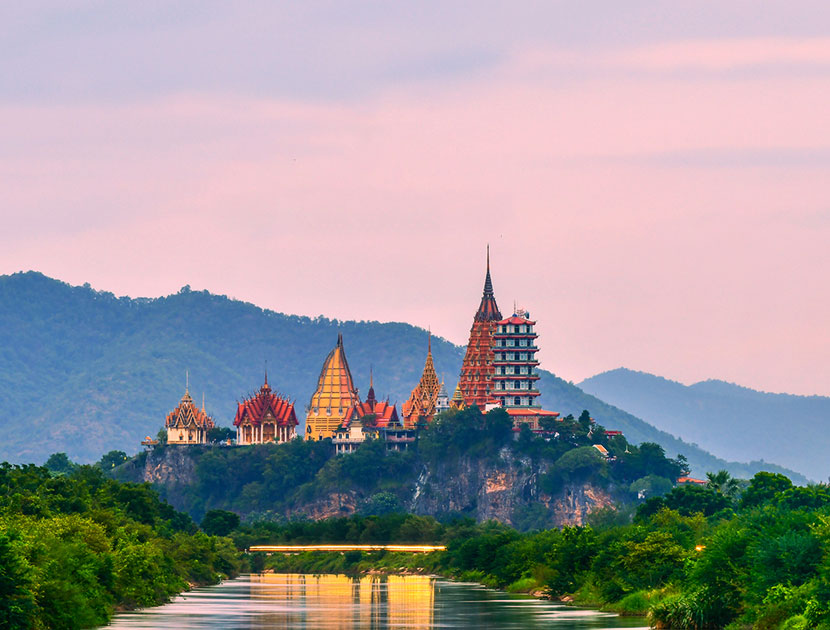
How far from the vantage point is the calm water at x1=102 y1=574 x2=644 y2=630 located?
61.2m

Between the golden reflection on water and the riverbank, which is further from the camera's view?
the riverbank

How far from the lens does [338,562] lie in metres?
150

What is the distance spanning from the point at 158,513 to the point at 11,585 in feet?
231

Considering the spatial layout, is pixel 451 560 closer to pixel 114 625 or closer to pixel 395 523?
pixel 395 523

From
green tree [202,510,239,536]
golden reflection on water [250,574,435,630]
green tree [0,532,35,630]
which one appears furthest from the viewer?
green tree [202,510,239,536]

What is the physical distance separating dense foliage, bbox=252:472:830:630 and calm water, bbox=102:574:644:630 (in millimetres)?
2243

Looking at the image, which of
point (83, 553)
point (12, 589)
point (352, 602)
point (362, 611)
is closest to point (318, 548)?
point (352, 602)

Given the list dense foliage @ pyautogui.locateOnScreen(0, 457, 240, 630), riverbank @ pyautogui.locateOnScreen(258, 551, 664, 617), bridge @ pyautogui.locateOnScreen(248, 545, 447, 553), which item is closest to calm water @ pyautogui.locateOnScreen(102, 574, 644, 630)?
dense foliage @ pyautogui.locateOnScreen(0, 457, 240, 630)

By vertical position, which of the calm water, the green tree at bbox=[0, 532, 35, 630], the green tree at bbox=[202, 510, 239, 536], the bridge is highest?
the green tree at bbox=[202, 510, 239, 536]

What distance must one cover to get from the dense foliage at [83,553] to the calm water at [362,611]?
157 cm

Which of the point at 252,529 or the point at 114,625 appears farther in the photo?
the point at 252,529

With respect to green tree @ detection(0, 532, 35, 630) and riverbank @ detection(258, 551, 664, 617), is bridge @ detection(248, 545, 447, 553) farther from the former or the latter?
green tree @ detection(0, 532, 35, 630)

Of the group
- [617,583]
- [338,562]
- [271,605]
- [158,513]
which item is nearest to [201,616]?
[271,605]

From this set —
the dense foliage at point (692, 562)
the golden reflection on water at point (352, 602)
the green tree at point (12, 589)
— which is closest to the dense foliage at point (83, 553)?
the green tree at point (12, 589)
